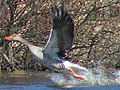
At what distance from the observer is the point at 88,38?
15.1m

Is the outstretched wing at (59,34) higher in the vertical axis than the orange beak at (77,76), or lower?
higher

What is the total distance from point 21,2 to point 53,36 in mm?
6673

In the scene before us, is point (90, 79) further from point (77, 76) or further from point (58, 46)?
point (58, 46)

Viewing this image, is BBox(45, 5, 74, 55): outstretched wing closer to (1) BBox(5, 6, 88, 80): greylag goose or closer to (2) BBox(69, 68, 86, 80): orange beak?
(1) BBox(5, 6, 88, 80): greylag goose

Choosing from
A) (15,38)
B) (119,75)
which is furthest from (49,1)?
(119,75)

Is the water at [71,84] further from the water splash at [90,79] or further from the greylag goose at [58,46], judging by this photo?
the greylag goose at [58,46]

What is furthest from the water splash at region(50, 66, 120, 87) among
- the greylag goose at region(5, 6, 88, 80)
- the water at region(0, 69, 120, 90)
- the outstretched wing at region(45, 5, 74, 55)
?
the outstretched wing at region(45, 5, 74, 55)

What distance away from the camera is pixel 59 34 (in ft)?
26.8

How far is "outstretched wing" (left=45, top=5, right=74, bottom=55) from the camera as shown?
7984mm

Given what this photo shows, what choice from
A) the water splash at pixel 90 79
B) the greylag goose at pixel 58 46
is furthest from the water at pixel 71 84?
the greylag goose at pixel 58 46

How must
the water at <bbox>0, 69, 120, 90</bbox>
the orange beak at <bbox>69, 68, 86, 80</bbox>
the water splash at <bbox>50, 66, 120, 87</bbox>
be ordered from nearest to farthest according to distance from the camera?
the water at <bbox>0, 69, 120, 90</bbox>
the water splash at <bbox>50, 66, 120, 87</bbox>
the orange beak at <bbox>69, 68, 86, 80</bbox>

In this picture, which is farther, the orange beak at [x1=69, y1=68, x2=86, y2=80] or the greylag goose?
the greylag goose

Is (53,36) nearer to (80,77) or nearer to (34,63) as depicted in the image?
(80,77)

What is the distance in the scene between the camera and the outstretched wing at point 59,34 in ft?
26.2
